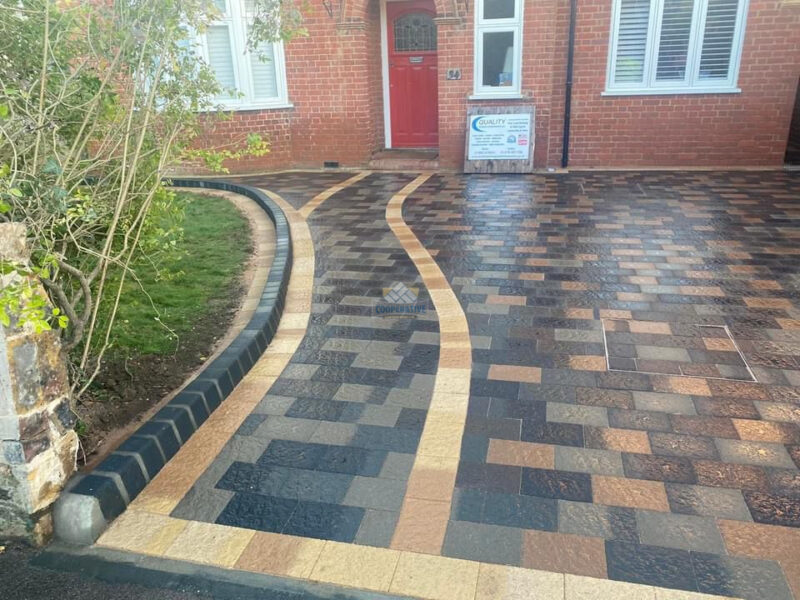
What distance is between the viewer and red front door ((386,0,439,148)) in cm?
1162

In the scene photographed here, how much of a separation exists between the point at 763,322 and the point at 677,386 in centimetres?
135

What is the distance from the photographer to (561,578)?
2.32 meters

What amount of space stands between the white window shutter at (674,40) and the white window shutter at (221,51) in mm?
7471

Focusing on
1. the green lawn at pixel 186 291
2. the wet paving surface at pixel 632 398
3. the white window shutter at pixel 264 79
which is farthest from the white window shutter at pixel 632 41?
the green lawn at pixel 186 291

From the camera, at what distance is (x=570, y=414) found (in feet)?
11.1

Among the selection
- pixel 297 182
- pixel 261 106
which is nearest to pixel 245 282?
pixel 297 182

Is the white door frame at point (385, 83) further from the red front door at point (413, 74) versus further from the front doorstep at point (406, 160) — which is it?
the front doorstep at point (406, 160)

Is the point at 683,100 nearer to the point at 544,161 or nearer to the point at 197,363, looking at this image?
the point at 544,161

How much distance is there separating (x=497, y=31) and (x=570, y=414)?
8.71 metres

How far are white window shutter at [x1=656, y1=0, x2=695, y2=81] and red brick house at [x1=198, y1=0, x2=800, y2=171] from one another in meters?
0.02

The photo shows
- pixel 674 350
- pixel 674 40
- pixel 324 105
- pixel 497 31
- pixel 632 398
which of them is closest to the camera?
pixel 632 398

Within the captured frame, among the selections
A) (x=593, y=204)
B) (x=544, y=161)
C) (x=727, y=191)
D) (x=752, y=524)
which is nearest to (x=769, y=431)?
(x=752, y=524)

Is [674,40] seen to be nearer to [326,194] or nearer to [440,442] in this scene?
[326,194]

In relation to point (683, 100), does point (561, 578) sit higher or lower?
lower
